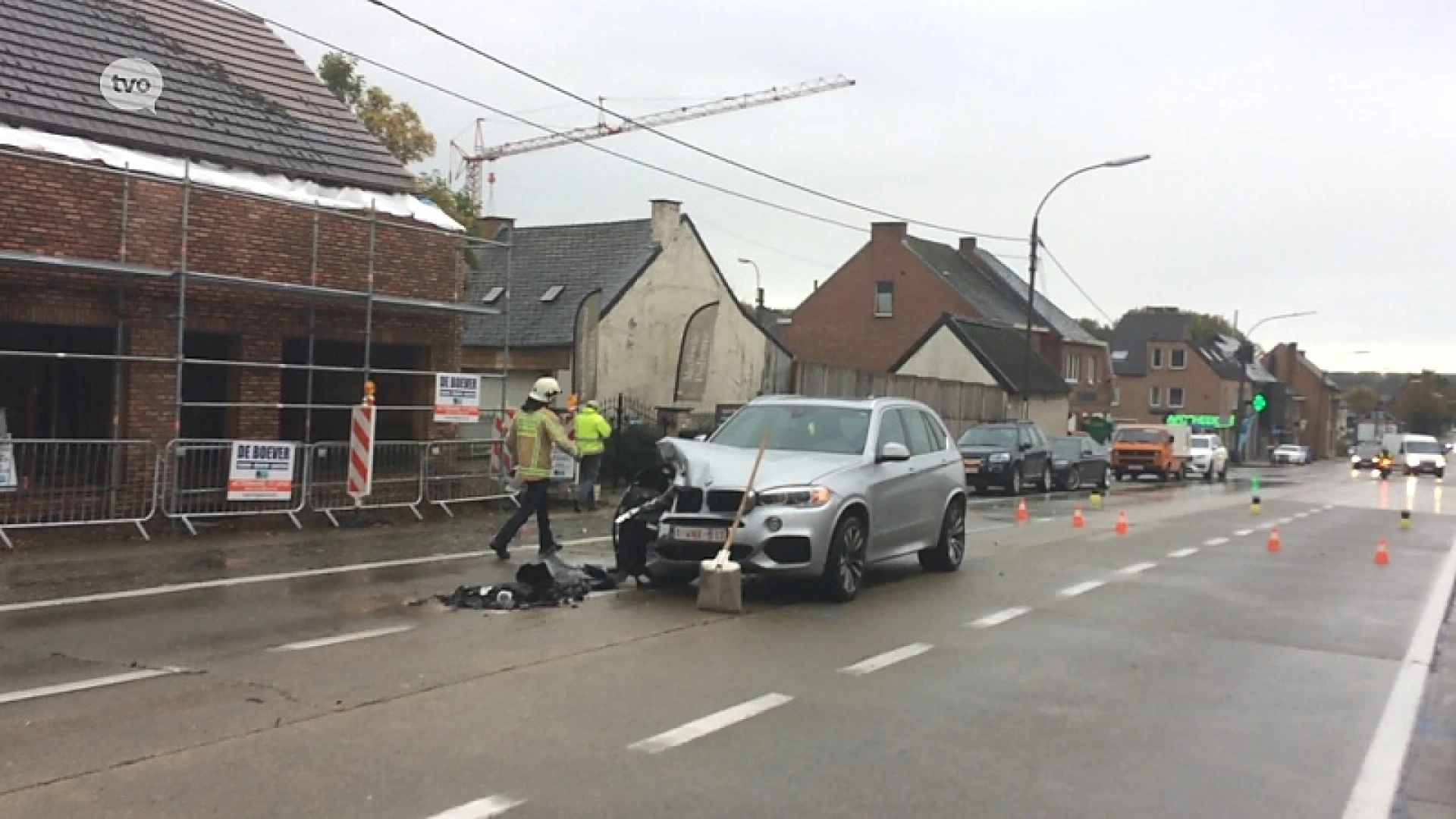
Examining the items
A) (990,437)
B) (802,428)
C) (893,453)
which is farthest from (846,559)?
(990,437)

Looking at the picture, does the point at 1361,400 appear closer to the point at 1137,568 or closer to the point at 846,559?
the point at 1137,568

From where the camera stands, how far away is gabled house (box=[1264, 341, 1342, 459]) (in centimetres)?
10906

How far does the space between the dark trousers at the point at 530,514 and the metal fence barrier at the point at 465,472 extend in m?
4.34

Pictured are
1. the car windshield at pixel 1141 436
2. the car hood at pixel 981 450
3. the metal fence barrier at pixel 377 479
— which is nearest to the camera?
the metal fence barrier at pixel 377 479

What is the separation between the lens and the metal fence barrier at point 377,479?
15273 mm

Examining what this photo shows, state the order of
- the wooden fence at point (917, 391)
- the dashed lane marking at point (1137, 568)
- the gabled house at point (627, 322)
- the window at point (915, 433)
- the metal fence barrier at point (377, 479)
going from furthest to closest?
the wooden fence at point (917, 391)
the gabled house at point (627, 322)
the metal fence barrier at point (377, 479)
the dashed lane marking at point (1137, 568)
the window at point (915, 433)

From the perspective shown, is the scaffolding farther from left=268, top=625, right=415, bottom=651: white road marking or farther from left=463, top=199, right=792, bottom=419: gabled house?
left=463, top=199, right=792, bottom=419: gabled house

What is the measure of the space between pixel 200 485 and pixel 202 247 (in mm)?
2863

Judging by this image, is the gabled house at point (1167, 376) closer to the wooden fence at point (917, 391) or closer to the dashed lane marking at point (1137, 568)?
the wooden fence at point (917, 391)

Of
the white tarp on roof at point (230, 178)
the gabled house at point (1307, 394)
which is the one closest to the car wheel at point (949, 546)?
the white tarp on roof at point (230, 178)

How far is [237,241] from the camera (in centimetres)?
1538

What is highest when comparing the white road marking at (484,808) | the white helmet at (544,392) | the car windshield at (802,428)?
the white helmet at (544,392)

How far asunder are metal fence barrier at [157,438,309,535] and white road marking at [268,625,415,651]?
236 inches

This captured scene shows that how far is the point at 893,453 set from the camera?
1111cm
